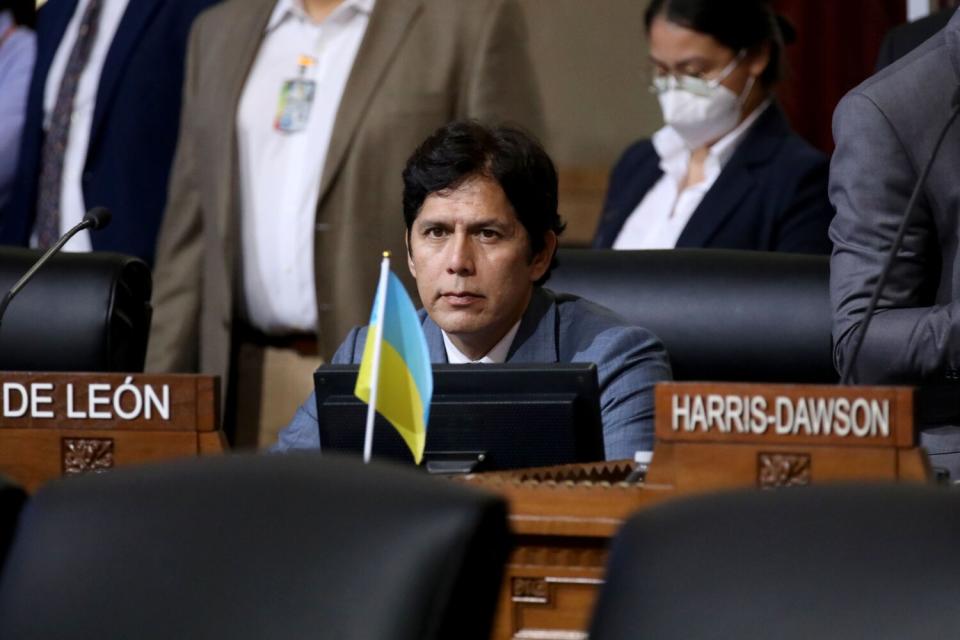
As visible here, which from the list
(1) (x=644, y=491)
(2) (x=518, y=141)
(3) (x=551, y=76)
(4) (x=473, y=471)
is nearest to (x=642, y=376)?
(2) (x=518, y=141)

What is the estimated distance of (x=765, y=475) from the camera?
5.30 feet

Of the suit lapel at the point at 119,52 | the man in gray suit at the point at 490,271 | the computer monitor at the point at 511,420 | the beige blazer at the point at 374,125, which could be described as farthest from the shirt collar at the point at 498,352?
the suit lapel at the point at 119,52

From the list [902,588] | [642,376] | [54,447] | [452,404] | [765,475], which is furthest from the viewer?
[642,376]

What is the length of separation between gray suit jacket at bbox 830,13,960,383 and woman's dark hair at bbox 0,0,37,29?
2654mm

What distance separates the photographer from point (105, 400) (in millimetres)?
1898

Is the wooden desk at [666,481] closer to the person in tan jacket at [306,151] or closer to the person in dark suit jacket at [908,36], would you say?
the person in dark suit jacket at [908,36]

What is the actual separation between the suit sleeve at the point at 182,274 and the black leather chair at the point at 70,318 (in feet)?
3.18

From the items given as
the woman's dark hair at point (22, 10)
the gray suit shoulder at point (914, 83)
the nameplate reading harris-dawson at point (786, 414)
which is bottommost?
the nameplate reading harris-dawson at point (786, 414)

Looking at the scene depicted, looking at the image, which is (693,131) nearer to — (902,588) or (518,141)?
(518,141)

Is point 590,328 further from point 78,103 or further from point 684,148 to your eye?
point 78,103

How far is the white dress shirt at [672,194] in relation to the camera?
3658 millimetres

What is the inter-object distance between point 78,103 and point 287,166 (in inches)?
24.0

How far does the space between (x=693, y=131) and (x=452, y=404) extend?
183cm

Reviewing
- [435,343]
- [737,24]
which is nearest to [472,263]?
[435,343]
